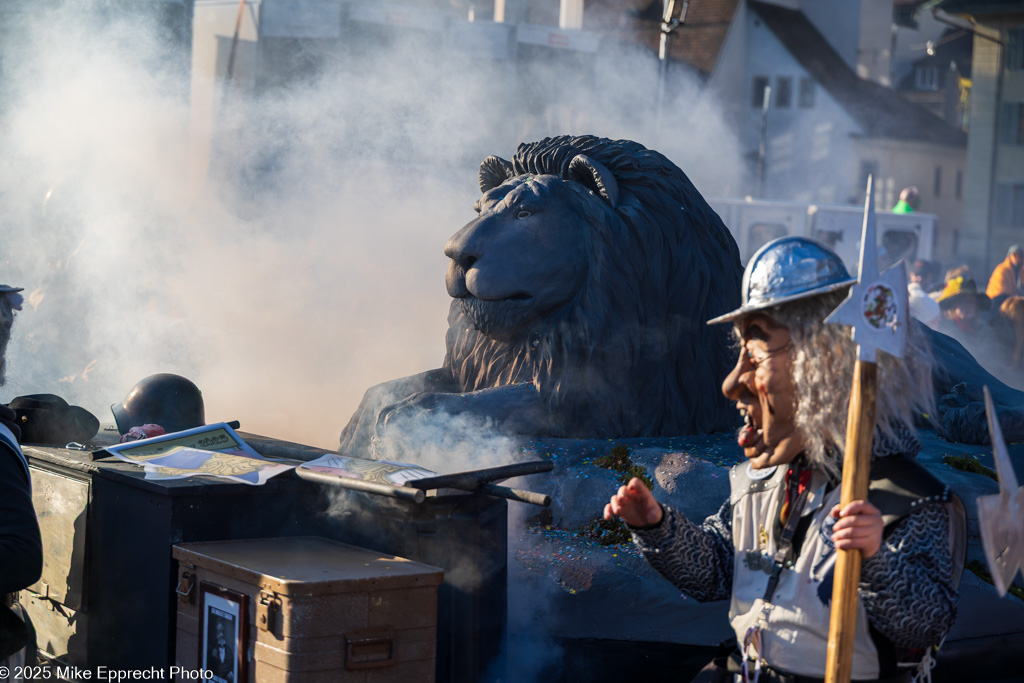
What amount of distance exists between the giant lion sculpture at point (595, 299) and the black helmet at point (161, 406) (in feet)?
2.48

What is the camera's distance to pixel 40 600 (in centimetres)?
381

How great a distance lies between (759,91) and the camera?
3177 cm

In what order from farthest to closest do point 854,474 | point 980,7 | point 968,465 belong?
point 980,7 → point 968,465 → point 854,474

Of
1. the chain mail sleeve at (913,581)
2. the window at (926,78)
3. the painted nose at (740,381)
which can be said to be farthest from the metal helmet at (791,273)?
the window at (926,78)

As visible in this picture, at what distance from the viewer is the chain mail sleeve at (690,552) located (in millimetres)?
2393

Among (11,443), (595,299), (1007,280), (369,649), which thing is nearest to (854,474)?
(369,649)

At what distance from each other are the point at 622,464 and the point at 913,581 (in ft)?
8.34

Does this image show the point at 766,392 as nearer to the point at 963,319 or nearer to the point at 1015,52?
the point at 963,319

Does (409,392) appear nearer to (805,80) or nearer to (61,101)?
(61,101)

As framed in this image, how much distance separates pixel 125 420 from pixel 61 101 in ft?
19.6

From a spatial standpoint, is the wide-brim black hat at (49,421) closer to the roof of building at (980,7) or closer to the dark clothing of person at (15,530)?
the dark clothing of person at (15,530)

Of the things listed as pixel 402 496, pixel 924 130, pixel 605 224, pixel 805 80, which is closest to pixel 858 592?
pixel 402 496

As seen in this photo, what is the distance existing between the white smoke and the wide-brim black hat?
128 inches

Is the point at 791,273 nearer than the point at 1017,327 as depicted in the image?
Yes
